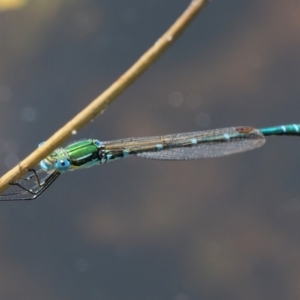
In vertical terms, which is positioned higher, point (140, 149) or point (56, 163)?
point (140, 149)

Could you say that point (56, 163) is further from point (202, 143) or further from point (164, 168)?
point (164, 168)

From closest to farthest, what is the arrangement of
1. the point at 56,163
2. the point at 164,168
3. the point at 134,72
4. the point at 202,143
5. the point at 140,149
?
1. the point at 134,72
2. the point at 56,163
3. the point at 140,149
4. the point at 202,143
5. the point at 164,168

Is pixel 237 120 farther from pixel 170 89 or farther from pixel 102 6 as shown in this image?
pixel 102 6

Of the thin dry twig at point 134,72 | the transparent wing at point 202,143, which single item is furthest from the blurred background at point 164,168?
the thin dry twig at point 134,72

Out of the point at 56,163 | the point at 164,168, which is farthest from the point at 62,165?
the point at 164,168

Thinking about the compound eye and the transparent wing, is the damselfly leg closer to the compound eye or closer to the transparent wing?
the compound eye

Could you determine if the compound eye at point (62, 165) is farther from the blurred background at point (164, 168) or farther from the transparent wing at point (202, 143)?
the blurred background at point (164, 168)

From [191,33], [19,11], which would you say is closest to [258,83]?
[191,33]
